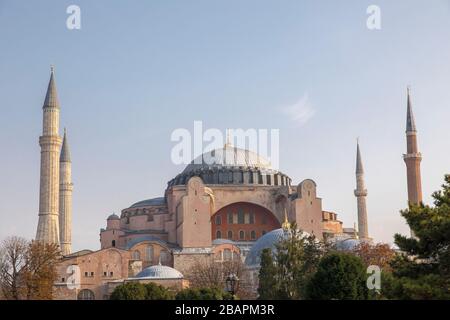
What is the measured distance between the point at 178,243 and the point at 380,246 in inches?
484

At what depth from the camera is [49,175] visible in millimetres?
44219

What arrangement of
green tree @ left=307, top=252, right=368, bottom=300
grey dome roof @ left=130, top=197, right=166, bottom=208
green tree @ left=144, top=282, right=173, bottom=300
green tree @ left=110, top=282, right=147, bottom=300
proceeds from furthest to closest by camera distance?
grey dome roof @ left=130, top=197, right=166, bottom=208 → green tree @ left=144, top=282, right=173, bottom=300 → green tree @ left=110, top=282, right=147, bottom=300 → green tree @ left=307, top=252, right=368, bottom=300

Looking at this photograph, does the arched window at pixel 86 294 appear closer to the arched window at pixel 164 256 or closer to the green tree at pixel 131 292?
the arched window at pixel 164 256

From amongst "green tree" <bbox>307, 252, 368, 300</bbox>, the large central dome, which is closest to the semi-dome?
the large central dome

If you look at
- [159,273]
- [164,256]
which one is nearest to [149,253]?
[164,256]

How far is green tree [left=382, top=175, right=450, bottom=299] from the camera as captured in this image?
1619cm

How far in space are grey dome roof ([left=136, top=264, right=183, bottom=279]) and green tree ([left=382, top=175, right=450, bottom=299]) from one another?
2169cm

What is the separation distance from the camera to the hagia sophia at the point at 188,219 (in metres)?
42.8

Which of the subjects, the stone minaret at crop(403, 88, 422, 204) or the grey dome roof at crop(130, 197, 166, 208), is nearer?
the stone minaret at crop(403, 88, 422, 204)

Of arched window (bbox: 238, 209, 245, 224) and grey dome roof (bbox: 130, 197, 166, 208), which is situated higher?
grey dome roof (bbox: 130, 197, 166, 208)

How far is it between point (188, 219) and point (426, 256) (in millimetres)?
27433

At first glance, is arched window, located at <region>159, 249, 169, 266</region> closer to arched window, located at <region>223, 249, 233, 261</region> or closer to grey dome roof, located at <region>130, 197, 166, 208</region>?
arched window, located at <region>223, 249, 233, 261</region>
